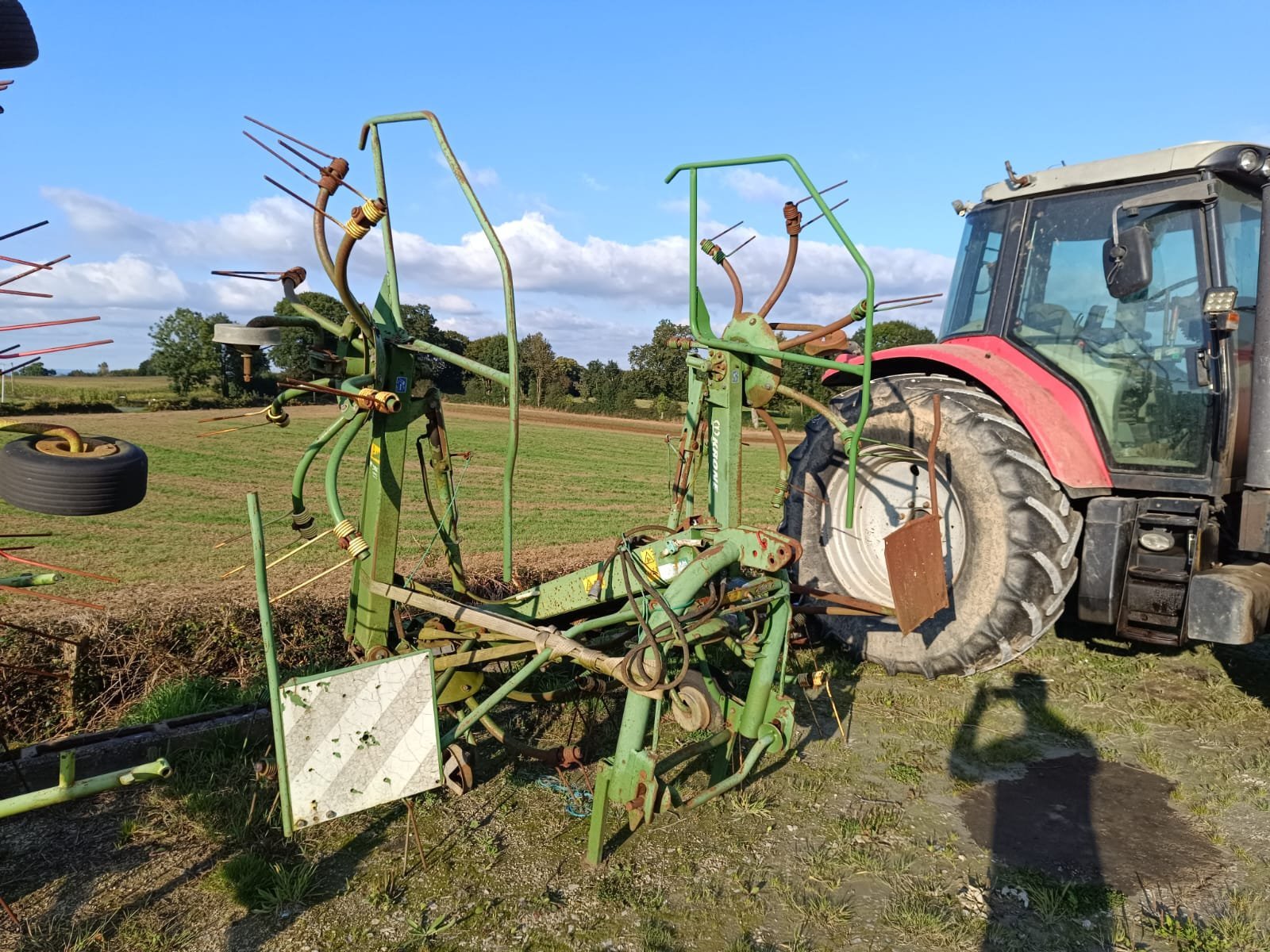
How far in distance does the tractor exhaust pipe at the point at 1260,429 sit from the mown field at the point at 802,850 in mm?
1135

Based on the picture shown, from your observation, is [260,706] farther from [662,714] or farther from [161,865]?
[662,714]

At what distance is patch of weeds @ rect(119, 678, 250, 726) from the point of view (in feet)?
13.5

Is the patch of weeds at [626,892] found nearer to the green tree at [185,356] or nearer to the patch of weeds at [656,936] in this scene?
the patch of weeds at [656,936]

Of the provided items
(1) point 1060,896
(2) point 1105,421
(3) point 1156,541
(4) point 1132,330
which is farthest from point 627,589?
(4) point 1132,330

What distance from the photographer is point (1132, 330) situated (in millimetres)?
4836

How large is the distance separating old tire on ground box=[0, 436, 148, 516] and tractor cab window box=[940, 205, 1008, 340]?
495 centimetres

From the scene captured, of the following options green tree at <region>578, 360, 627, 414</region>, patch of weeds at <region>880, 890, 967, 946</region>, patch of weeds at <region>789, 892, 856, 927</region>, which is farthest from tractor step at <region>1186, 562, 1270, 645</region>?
green tree at <region>578, 360, 627, 414</region>

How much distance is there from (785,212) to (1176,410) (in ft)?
7.91

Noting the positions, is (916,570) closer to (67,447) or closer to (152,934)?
(152,934)

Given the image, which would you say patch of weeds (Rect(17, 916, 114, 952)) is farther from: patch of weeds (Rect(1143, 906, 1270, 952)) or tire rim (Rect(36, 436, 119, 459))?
patch of weeds (Rect(1143, 906, 1270, 952))

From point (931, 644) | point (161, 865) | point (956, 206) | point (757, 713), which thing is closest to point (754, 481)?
point (956, 206)

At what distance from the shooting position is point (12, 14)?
229 cm

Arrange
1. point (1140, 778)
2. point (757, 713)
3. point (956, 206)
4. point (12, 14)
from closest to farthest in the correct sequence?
point (12, 14)
point (757, 713)
point (1140, 778)
point (956, 206)

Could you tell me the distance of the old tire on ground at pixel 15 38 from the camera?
2.28 metres
